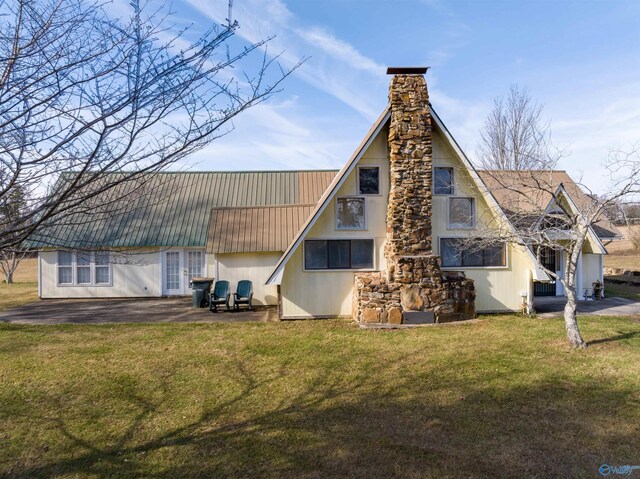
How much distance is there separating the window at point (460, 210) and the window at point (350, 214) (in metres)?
2.91

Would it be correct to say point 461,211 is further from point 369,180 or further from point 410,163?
point 369,180

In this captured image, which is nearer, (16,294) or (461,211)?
(461,211)

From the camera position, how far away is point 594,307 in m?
13.9

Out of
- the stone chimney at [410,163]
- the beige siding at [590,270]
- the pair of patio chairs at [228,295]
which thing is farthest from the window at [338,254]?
the beige siding at [590,270]

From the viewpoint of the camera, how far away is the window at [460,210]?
13.0 metres

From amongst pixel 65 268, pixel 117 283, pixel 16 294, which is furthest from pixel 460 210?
pixel 16 294

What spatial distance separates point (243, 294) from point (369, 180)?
649cm

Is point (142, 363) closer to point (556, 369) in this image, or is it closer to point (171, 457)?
point (171, 457)

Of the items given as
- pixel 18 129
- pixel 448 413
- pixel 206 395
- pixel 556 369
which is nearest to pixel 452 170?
pixel 556 369

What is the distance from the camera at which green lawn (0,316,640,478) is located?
4.51 m

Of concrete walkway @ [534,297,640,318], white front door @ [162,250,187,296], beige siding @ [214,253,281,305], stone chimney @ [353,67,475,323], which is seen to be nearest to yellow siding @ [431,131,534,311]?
stone chimney @ [353,67,475,323]

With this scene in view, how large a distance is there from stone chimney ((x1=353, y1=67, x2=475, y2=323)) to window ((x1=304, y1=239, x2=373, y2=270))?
73 centimetres

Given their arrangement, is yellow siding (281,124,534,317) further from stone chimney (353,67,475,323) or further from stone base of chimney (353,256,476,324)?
stone base of chimney (353,256,476,324)

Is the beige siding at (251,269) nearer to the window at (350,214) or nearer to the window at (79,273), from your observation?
the window at (350,214)
